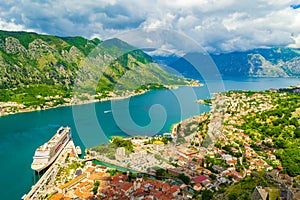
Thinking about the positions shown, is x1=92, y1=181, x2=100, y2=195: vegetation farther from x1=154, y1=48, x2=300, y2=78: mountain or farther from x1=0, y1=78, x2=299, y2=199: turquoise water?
x1=154, y1=48, x2=300, y2=78: mountain

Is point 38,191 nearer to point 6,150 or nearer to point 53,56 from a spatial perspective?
point 6,150

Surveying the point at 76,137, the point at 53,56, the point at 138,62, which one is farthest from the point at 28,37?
→ the point at 76,137

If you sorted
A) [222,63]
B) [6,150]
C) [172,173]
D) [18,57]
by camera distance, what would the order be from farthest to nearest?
1. [222,63]
2. [18,57]
3. [6,150]
4. [172,173]

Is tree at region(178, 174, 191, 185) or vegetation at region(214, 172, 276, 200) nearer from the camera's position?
vegetation at region(214, 172, 276, 200)

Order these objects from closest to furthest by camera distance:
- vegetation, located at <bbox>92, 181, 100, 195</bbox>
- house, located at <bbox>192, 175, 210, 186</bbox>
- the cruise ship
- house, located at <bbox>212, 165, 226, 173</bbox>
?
1. vegetation, located at <bbox>92, 181, 100, 195</bbox>
2. house, located at <bbox>192, 175, 210, 186</bbox>
3. house, located at <bbox>212, 165, 226, 173</bbox>
4. the cruise ship

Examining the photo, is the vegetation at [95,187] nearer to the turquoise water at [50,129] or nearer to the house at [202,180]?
the turquoise water at [50,129]

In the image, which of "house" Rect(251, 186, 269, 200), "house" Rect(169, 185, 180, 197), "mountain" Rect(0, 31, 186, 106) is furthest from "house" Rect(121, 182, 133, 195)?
"mountain" Rect(0, 31, 186, 106)
